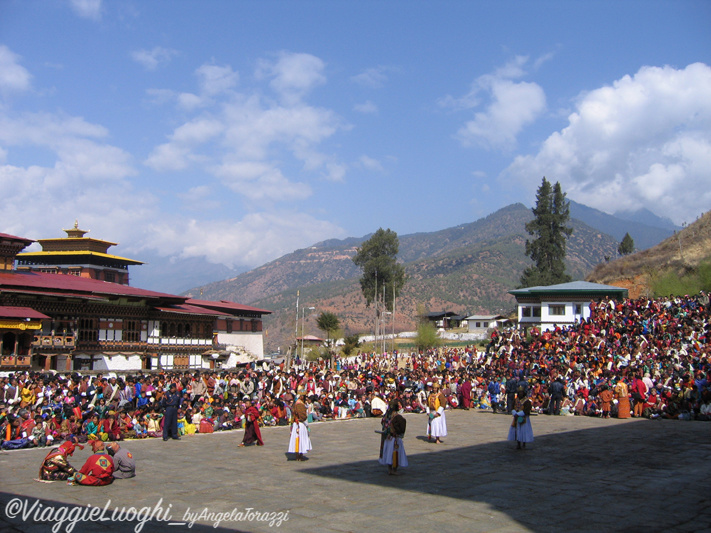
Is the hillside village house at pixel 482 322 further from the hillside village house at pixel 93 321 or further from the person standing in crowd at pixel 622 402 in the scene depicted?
the person standing in crowd at pixel 622 402

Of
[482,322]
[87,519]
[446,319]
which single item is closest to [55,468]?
[87,519]

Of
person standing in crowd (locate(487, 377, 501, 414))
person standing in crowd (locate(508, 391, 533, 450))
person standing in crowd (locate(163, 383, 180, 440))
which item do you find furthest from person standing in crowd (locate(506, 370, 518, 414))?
person standing in crowd (locate(163, 383, 180, 440))

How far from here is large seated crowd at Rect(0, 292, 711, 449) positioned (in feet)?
58.5

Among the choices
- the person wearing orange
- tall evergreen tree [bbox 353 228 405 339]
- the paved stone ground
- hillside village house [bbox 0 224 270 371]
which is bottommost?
the paved stone ground

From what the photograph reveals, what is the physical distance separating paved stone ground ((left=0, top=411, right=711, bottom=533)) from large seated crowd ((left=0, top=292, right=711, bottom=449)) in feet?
6.85

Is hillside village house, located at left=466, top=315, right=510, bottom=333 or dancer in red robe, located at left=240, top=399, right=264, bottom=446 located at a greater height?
hillside village house, located at left=466, top=315, right=510, bottom=333

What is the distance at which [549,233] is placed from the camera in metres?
65.9

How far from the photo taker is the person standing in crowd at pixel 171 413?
17.0 meters

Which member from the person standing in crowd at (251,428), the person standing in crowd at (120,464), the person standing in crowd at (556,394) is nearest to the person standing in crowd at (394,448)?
the person standing in crowd at (251,428)

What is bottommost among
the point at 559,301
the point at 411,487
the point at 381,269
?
the point at 411,487

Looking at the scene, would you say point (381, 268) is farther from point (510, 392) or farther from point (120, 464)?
point (120, 464)

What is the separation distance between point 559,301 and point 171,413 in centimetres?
3400

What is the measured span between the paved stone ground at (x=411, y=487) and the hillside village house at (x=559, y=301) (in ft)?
88.8

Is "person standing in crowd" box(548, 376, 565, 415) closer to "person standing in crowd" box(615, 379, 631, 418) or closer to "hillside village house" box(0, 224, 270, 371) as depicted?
"person standing in crowd" box(615, 379, 631, 418)
